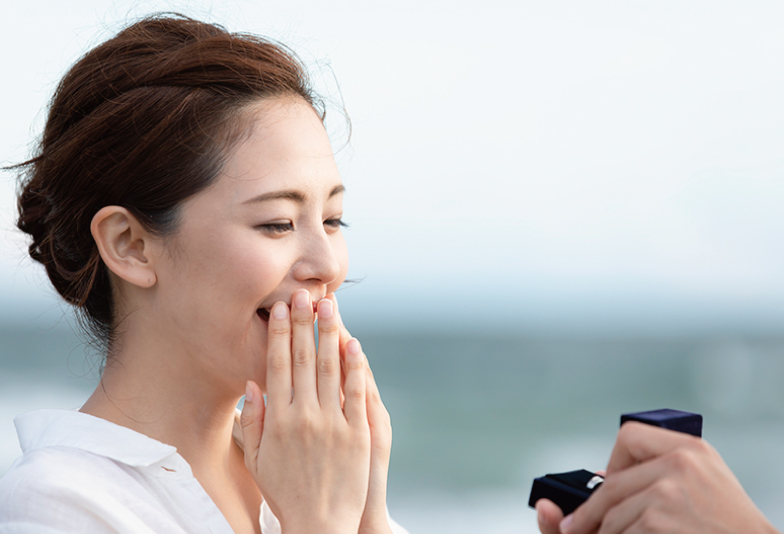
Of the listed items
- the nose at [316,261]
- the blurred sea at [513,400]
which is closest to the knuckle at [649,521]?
the nose at [316,261]

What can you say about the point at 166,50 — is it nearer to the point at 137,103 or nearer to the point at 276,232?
the point at 137,103

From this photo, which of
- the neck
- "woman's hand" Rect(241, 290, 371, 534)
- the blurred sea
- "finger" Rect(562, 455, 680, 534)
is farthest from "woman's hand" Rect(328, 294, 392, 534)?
the blurred sea

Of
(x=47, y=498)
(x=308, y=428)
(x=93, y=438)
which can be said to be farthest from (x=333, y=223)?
(x=47, y=498)

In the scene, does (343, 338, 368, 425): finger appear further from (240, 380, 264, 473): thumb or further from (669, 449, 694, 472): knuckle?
(669, 449, 694, 472): knuckle

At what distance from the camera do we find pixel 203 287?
1624 millimetres

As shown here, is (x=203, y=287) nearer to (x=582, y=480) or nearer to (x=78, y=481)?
(x=78, y=481)

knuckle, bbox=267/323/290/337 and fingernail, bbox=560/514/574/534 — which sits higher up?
knuckle, bbox=267/323/290/337

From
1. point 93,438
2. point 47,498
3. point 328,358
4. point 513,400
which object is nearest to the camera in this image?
point 47,498

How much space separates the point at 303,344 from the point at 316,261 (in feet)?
0.73

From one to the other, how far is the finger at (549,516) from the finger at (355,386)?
0.62m

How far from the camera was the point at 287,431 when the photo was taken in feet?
5.21

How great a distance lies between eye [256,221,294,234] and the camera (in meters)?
1.64

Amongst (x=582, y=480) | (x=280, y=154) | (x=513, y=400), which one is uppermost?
(x=280, y=154)

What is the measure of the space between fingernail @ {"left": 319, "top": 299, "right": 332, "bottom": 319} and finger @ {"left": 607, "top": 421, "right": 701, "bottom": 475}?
857 millimetres
